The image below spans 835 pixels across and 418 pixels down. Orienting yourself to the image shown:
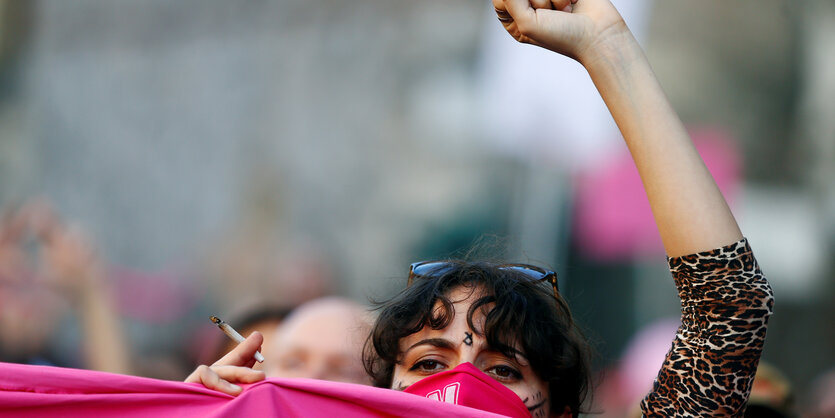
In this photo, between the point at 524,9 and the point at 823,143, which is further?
the point at 823,143

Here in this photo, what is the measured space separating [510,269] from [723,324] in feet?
2.22

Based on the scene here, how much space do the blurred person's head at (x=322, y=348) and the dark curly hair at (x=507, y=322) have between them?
67 cm

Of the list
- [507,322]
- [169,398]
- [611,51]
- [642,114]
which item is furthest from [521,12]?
[169,398]

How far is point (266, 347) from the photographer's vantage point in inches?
145

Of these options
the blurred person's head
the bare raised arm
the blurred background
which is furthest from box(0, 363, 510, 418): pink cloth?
the blurred background

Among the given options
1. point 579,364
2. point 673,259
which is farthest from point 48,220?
point 673,259

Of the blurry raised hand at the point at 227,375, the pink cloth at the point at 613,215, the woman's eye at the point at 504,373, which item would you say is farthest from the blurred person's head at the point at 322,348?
the pink cloth at the point at 613,215

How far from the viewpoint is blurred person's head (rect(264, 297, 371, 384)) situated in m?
3.19

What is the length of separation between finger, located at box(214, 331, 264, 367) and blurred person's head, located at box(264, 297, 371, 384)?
98 centimetres

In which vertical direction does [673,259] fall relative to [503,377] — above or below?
above

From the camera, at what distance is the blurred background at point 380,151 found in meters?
7.46

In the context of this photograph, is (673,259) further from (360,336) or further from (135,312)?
(135,312)

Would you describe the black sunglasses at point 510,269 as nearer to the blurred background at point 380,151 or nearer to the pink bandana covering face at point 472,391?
the pink bandana covering face at point 472,391

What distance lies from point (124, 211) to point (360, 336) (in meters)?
6.78
